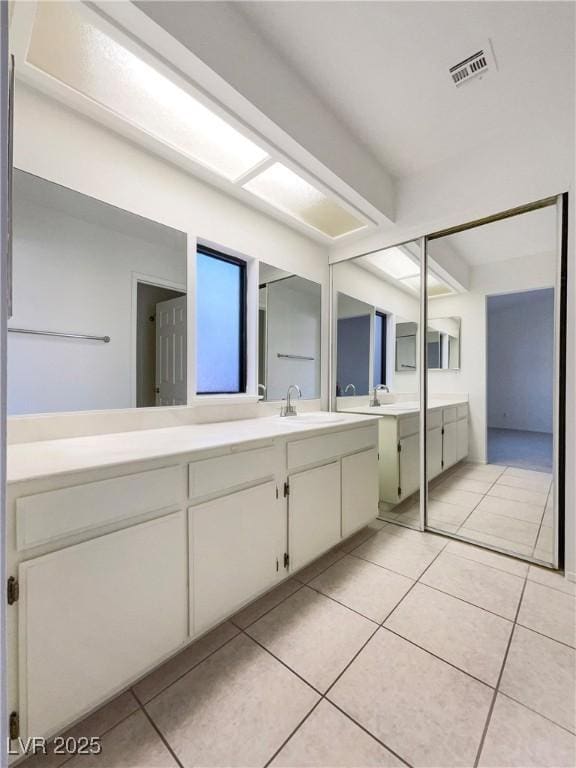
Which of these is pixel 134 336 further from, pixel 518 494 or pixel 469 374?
pixel 518 494

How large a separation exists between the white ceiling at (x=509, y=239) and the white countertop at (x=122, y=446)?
1668 millimetres

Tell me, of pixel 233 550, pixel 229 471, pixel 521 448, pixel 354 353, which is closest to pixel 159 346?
pixel 229 471

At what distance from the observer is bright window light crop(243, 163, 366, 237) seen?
207 cm

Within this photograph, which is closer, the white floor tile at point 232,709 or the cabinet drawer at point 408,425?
the white floor tile at point 232,709

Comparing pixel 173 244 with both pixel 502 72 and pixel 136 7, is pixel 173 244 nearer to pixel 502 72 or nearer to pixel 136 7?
pixel 136 7

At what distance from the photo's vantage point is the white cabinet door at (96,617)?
0.87 meters

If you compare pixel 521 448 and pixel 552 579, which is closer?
pixel 552 579

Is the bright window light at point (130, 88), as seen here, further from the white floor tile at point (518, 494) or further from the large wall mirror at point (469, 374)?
the white floor tile at point (518, 494)

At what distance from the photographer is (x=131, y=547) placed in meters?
1.06

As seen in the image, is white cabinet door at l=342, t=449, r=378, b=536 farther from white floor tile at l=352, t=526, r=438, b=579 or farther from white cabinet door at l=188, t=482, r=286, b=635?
white cabinet door at l=188, t=482, r=286, b=635

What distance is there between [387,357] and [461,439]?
0.91 meters

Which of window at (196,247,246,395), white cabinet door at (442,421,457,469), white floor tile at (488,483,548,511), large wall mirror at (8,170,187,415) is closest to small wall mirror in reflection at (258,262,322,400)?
window at (196,247,246,395)

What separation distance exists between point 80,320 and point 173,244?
2.29 feet

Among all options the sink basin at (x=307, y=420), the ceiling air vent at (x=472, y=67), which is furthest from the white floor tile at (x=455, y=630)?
the ceiling air vent at (x=472, y=67)
